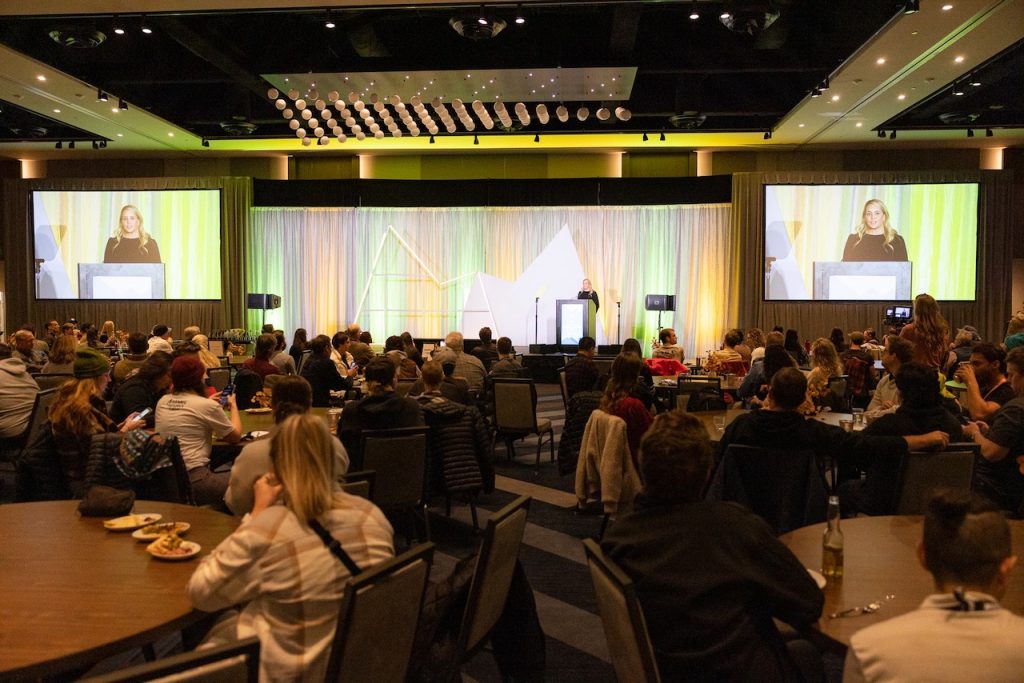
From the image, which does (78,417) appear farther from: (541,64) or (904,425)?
(541,64)

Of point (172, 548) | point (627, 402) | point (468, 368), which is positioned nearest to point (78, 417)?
point (172, 548)

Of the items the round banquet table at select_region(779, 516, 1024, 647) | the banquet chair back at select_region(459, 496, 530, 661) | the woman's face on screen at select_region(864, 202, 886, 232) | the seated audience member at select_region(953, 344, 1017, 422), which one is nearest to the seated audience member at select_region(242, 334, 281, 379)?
the banquet chair back at select_region(459, 496, 530, 661)

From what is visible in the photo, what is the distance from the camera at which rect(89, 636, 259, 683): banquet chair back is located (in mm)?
1608

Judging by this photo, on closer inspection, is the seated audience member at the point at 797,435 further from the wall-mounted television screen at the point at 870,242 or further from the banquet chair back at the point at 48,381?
the wall-mounted television screen at the point at 870,242

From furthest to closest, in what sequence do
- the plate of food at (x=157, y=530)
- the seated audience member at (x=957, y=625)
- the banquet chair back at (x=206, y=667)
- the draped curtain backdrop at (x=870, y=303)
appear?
the draped curtain backdrop at (x=870, y=303)
the plate of food at (x=157, y=530)
the banquet chair back at (x=206, y=667)
the seated audience member at (x=957, y=625)

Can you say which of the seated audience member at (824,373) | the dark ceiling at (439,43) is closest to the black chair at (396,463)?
the seated audience member at (824,373)

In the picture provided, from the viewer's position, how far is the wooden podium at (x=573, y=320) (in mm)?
15289

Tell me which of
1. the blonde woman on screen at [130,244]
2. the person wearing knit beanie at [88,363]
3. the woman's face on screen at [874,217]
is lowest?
the person wearing knit beanie at [88,363]

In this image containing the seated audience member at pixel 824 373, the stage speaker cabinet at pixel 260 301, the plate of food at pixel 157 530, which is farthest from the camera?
the stage speaker cabinet at pixel 260 301

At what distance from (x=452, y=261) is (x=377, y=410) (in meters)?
11.3

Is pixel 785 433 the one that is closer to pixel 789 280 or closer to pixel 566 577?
pixel 566 577

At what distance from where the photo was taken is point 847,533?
2.99 meters

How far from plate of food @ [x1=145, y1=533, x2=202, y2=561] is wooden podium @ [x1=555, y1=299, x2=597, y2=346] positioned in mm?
12590

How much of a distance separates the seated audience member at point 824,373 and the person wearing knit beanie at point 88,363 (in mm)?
4699
